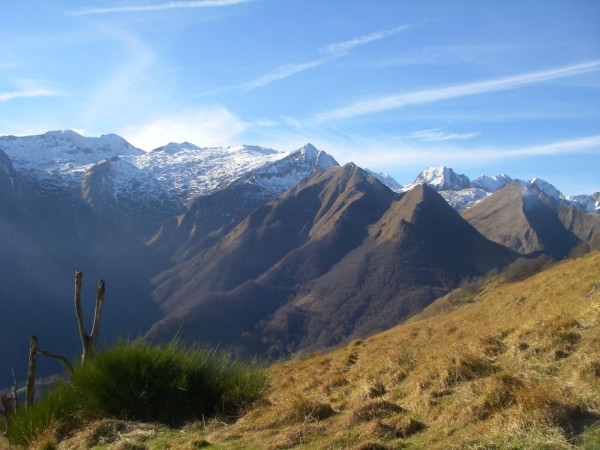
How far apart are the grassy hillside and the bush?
0.68m

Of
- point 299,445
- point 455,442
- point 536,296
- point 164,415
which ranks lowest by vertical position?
point 164,415

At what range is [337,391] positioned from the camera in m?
12.2

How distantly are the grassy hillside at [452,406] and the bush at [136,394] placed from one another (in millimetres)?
677

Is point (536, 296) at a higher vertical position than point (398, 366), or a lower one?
higher

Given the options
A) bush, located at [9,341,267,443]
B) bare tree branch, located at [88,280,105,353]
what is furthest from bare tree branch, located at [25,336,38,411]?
bush, located at [9,341,267,443]

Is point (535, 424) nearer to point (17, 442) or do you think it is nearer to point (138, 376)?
point (138, 376)

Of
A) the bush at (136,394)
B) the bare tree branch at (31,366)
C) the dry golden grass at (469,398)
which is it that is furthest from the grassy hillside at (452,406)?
the bare tree branch at (31,366)

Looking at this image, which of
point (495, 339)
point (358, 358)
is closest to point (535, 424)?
point (495, 339)

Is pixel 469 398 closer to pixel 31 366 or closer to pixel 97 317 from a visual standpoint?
pixel 97 317

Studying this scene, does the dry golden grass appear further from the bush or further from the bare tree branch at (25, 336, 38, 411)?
the bare tree branch at (25, 336, 38, 411)

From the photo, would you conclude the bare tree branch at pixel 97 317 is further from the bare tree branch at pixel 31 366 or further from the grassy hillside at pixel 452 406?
the grassy hillside at pixel 452 406

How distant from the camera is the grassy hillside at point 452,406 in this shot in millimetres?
7109

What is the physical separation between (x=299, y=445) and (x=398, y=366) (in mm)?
5119

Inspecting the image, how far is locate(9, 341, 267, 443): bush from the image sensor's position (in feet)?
34.1
